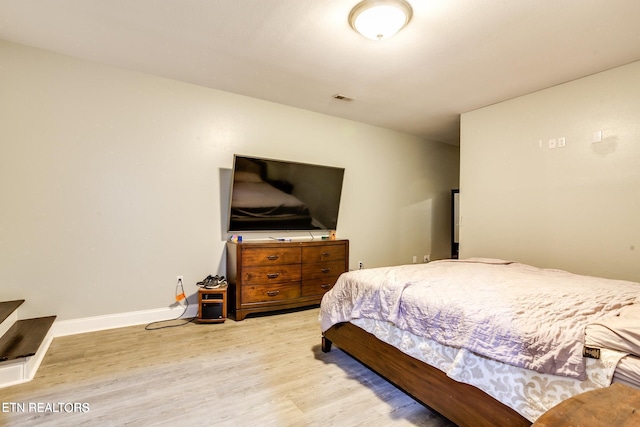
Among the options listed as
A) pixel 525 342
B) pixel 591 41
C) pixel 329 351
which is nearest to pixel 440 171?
pixel 591 41

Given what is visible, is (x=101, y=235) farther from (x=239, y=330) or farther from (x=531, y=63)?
(x=531, y=63)

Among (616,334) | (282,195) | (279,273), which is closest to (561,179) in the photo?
(616,334)

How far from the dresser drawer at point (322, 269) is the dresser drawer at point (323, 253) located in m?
0.05

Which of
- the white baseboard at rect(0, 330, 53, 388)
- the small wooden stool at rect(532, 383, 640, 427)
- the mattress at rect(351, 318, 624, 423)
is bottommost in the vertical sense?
the white baseboard at rect(0, 330, 53, 388)

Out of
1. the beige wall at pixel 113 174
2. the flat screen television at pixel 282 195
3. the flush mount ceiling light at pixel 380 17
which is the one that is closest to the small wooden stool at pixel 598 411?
the flush mount ceiling light at pixel 380 17

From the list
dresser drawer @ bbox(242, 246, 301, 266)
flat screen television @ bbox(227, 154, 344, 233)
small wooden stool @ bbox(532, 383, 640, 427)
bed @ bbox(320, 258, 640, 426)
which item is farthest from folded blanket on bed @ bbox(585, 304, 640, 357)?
flat screen television @ bbox(227, 154, 344, 233)

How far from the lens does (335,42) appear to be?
2.51 m

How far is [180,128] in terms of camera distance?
3336 mm

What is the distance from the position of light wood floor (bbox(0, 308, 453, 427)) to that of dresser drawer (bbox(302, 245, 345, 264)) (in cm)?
102

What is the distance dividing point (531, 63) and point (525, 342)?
8.57 feet

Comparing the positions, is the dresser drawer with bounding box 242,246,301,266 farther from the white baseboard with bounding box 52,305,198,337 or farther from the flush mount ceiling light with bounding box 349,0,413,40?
the flush mount ceiling light with bounding box 349,0,413,40

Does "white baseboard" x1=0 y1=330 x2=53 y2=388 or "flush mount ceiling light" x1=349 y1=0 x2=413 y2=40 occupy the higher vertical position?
"flush mount ceiling light" x1=349 y1=0 x2=413 y2=40

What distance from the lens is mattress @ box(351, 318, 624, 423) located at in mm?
1132

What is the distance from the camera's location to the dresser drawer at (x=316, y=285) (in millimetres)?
3656
